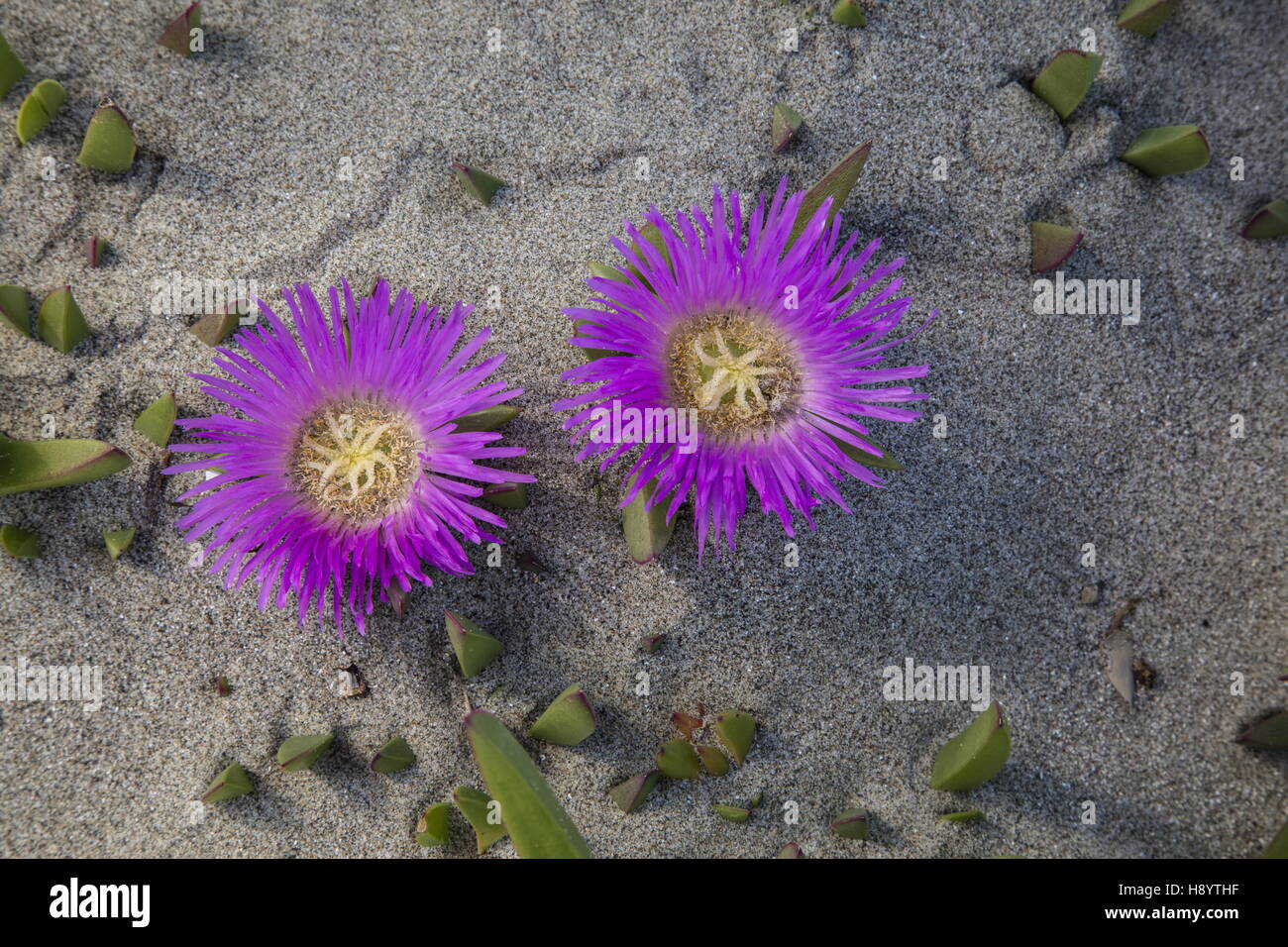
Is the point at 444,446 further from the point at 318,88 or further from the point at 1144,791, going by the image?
the point at 1144,791

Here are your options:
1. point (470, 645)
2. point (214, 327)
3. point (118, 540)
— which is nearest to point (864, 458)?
point (470, 645)

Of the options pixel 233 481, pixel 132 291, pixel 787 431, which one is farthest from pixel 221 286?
pixel 787 431

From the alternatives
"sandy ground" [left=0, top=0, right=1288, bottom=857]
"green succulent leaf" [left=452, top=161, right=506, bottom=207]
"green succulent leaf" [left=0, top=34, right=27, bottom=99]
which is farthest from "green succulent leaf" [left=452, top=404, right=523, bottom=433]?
"green succulent leaf" [left=0, top=34, right=27, bottom=99]

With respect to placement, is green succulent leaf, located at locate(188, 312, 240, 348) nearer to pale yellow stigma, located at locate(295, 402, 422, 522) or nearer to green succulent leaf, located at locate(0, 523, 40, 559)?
pale yellow stigma, located at locate(295, 402, 422, 522)

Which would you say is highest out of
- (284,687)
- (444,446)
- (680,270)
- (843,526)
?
(680,270)

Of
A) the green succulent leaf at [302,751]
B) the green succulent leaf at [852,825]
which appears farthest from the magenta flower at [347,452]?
the green succulent leaf at [852,825]
